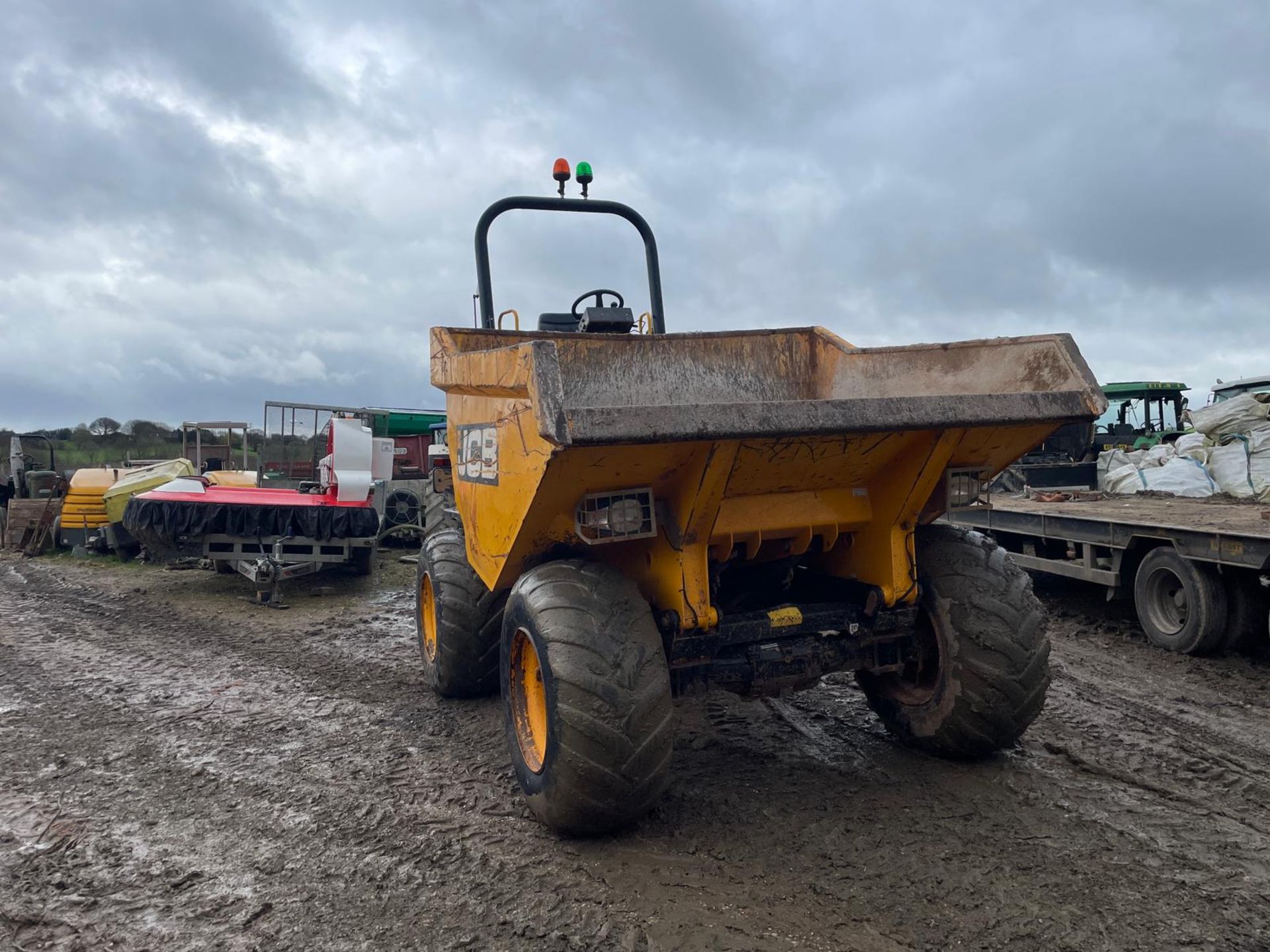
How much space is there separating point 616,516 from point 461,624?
6.14 feet

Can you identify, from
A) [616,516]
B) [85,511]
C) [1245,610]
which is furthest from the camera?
[85,511]

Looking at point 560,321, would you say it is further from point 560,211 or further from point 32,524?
point 32,524

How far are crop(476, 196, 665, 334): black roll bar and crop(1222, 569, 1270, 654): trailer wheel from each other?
12.3 feet

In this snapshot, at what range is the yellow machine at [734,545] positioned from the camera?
2.75 metres

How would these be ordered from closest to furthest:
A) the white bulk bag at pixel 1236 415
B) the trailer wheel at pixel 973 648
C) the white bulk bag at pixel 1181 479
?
the trailer wheel at pixel 973 648 → the white bulk bag at pixel 1181 479 → the white bulk bag at pixel 1236 415

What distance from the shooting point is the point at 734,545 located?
339 centimetres

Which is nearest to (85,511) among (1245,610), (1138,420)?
(1245,610)

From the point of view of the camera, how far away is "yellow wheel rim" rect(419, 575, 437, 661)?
5035 mm

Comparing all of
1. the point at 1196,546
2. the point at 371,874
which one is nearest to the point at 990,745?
the point at 371,874

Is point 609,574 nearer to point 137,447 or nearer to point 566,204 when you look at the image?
point 566,204

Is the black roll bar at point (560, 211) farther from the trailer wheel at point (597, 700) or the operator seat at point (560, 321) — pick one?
the trailer wheel at point (597, 700)

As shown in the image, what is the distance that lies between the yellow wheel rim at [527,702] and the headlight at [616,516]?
0.48 m

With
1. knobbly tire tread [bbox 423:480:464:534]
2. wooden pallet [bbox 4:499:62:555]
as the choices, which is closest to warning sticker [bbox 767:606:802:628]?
knobbly tire tread [bbox 423:480:464:534]

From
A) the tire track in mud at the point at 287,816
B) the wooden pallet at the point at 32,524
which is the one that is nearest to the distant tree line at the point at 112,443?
the wooden pallet at the point at 32,524
